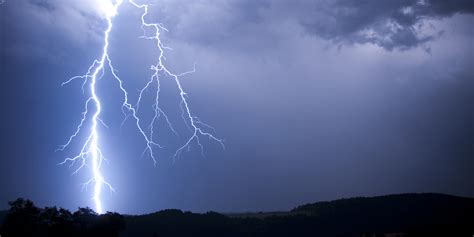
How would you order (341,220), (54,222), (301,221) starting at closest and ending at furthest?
1. (54,222)
2. (301,221)
3. (341,220)

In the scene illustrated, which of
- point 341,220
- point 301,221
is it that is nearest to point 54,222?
point 301,221

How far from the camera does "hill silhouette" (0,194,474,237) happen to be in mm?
22609

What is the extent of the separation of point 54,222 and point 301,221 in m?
44.7

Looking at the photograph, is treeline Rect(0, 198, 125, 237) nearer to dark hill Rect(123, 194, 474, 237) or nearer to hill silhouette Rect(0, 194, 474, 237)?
hill silhouette Rect(0, 194, 474, 237)

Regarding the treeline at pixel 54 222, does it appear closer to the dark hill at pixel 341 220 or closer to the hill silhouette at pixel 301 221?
the hill silhouette at pixel 301 221

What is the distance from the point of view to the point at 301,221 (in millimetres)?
61875

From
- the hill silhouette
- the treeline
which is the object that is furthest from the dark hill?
the treeline

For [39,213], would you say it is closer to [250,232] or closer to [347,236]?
[250,232]

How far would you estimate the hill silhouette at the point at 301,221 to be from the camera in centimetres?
2261

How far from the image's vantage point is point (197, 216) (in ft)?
179

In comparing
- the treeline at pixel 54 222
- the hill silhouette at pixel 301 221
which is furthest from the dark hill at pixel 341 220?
the treeline at pixel 54 222

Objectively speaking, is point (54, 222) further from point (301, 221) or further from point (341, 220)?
point (341, 220)

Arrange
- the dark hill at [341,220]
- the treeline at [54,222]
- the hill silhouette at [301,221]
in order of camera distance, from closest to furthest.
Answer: the treeline at [54,222]
the hill silhouette at [301,221]
the dark hill at [341,220]

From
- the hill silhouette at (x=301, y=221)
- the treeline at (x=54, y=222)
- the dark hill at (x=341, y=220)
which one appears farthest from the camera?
the dark hill at (x=341, y=220)
